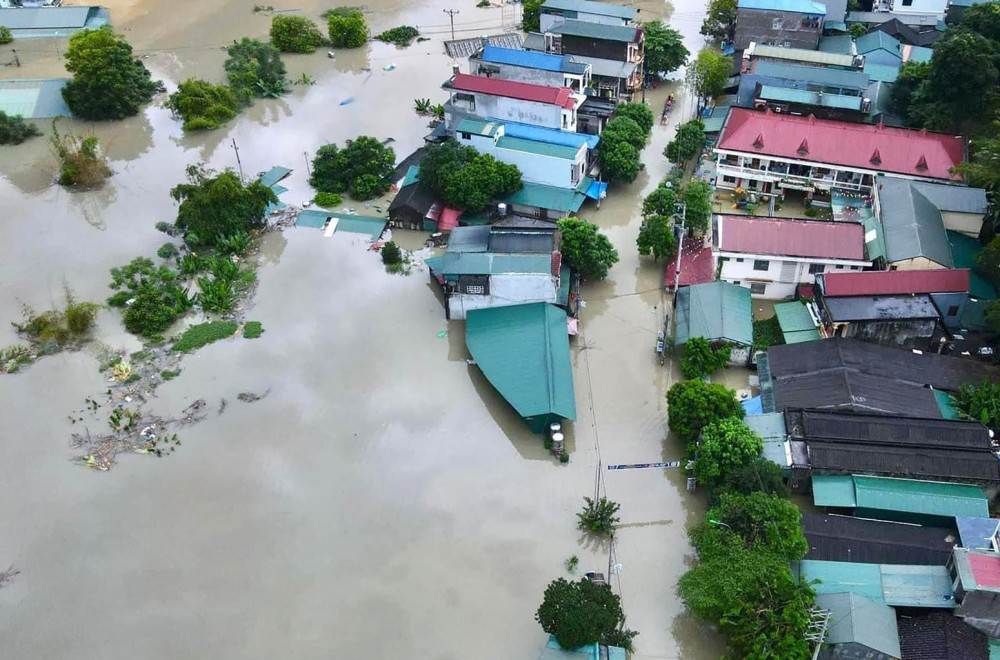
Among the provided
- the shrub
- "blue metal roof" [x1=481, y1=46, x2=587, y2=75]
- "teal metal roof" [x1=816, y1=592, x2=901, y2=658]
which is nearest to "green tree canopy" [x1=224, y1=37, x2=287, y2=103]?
"blue metal roof" [x1=481, y1=46, x2=587, y2=75]

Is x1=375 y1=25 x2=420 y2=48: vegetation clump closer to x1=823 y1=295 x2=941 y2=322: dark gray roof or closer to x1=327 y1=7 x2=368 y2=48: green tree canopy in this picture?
x1=327 y1=7 x2=368 y2=48: green tree canopy

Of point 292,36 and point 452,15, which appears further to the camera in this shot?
point 452,15

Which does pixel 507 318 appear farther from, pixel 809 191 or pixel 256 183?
pixel 809 191

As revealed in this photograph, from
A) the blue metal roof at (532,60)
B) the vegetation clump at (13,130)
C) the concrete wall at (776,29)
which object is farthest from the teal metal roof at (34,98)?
the concrete wall at (776,29)

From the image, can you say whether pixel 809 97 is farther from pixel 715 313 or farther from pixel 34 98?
pixel 34 98

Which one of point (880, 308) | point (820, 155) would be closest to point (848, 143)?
point (820, 155)

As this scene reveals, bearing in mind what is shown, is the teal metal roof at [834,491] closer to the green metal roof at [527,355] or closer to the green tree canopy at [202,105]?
the green metal roof at [527,355]

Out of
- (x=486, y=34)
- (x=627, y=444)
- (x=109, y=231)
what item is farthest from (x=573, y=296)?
(x=486, y=34)
